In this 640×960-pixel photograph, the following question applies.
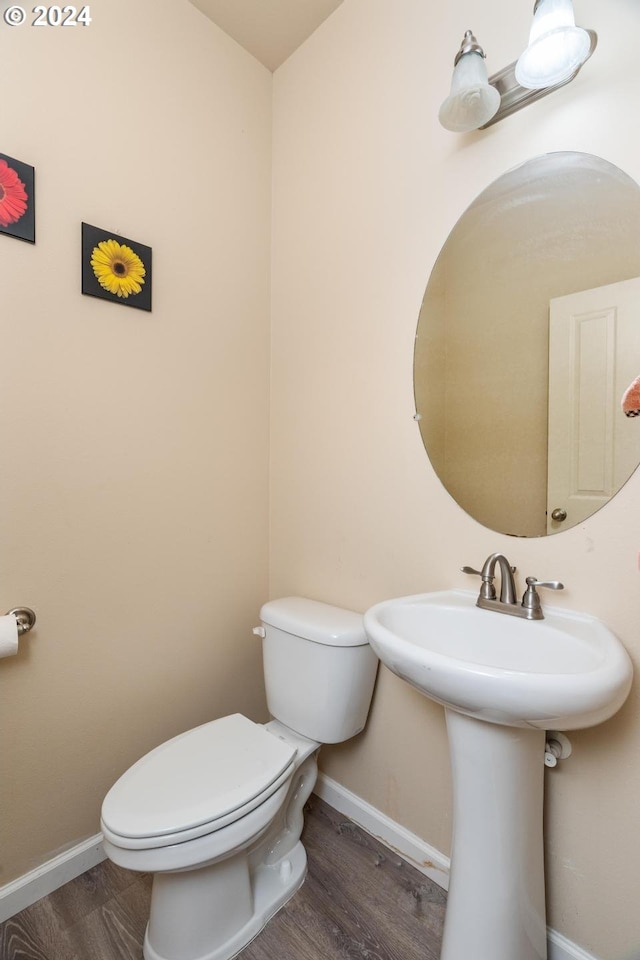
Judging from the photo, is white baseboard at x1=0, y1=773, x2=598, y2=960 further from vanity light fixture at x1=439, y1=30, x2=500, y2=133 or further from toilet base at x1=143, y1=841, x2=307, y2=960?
vanity light fixture at x1=439, y1=30, x2=500, y2=133

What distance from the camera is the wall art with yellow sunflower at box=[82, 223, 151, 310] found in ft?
4.01

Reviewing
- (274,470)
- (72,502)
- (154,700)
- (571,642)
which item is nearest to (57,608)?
(72,502)

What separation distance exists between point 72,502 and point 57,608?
288 mm

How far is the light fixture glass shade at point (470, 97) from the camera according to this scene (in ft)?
3.23

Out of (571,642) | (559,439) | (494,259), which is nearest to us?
(571,642)

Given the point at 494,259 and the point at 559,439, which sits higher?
the point at 494,259

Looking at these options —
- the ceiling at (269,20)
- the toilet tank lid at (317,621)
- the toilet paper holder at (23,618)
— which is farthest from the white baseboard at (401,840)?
the ceiling at (269,20)

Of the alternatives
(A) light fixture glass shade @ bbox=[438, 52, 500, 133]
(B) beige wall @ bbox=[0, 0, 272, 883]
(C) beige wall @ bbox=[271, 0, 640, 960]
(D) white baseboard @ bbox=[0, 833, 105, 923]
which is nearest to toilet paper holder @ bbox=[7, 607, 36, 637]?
(B) beige wall @ bbox=[0, 0, 272, 883]

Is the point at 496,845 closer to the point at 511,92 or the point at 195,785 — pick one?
the point at 195,785

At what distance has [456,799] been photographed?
942 millimetres

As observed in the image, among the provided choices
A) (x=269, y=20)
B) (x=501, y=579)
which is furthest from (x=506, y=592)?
(x=269, y=20)

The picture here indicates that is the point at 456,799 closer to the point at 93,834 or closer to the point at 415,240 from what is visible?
the point at 93,834

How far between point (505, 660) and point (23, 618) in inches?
46.3

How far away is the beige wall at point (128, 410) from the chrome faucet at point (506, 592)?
0.91 m
